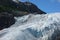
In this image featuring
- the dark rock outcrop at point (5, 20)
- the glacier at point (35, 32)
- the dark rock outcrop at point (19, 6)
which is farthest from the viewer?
the dark rock outcrop at point (19, 6)

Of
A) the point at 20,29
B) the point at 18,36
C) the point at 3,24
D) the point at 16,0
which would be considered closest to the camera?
the point at 18,36

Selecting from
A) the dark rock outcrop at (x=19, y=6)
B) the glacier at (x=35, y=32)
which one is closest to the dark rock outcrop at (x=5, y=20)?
the glacier at (x=35, y=32)

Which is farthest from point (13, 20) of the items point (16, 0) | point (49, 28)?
point (16, 0)

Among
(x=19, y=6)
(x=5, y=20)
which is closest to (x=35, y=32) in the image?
(x=5, y=20)

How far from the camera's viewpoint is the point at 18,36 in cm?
995

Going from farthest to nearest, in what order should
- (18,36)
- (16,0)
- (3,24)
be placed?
(16,0), (3,24), (18,36)

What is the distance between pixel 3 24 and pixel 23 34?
23.4 ft

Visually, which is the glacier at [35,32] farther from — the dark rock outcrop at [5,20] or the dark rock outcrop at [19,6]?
the dark rock outcrop at [19,6]

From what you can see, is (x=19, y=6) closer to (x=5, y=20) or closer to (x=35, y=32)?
(x=5, y=20)

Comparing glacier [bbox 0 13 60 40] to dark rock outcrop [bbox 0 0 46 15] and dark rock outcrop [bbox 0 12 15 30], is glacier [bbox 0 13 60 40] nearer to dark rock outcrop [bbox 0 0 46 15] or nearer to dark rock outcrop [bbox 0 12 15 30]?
dark rock outcrop [bbox 0 12 15 30]

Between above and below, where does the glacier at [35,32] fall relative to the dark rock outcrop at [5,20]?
below

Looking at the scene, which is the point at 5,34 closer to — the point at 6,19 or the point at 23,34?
the point at 23,34

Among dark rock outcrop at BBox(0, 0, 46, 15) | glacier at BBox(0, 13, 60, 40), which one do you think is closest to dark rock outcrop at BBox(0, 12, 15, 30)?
glacier at BBox(0, 13, 60, 40)

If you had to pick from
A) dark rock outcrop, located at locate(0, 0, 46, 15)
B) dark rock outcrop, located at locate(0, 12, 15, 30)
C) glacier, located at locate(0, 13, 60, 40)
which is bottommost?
glacier, located at locate(0, 13, 60, 40)
